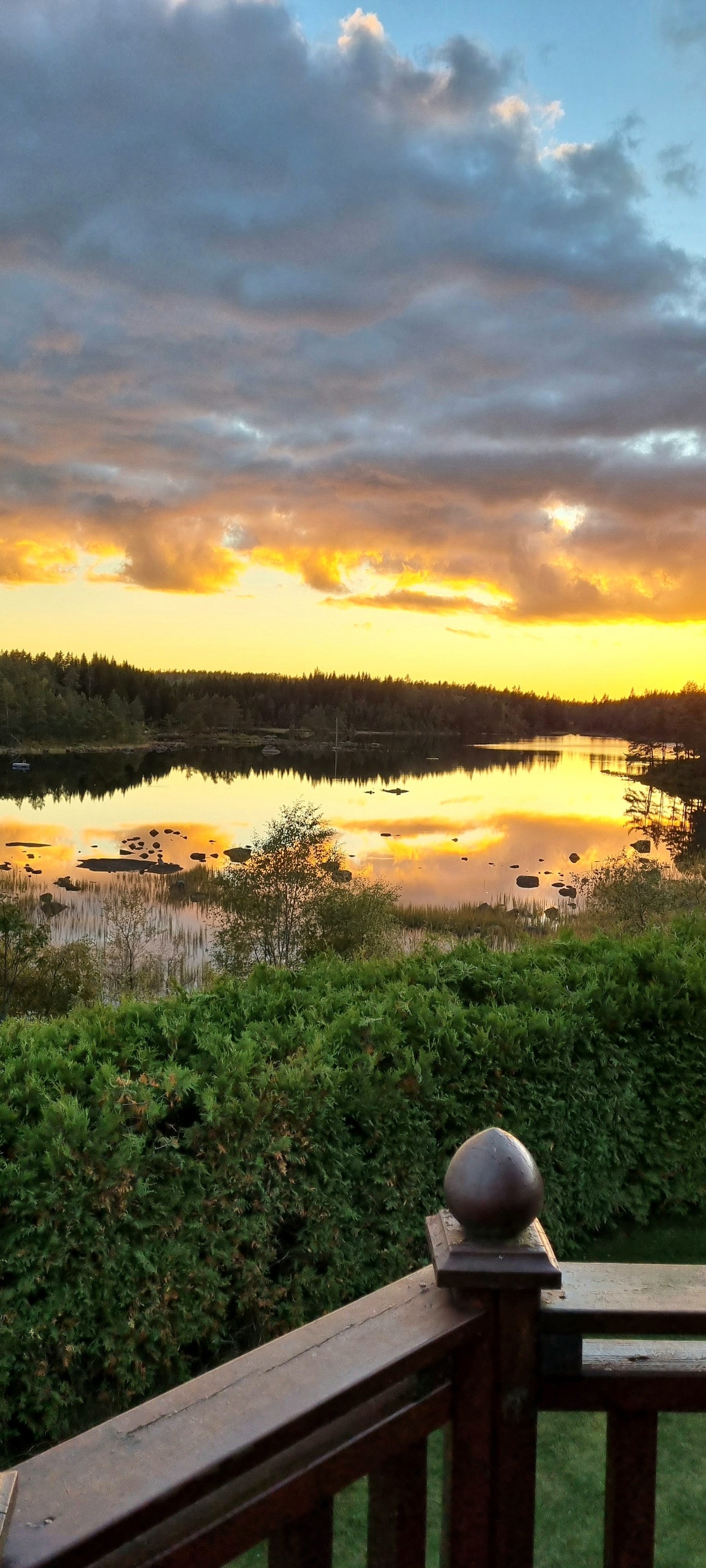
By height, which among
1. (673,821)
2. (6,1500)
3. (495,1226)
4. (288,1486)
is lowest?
(673,821)

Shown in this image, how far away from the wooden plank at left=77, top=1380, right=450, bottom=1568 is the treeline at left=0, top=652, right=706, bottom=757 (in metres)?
83.9

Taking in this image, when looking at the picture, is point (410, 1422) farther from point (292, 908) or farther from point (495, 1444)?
point (292, 908)

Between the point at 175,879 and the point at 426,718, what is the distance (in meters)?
126

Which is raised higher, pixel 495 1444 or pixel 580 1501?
pixel 495 1444

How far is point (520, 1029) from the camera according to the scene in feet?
17.2

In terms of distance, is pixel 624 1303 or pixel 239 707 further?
pixel 239 707

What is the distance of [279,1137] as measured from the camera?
4277 millimetres

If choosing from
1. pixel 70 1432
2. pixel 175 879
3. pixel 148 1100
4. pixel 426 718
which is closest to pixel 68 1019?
pixel 148 1100

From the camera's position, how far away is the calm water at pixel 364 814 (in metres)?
38.2

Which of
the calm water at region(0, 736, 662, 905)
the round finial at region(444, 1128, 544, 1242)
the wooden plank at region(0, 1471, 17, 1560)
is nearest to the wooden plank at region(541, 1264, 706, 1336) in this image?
the round finial at region(444, 1128, 544, 1242)

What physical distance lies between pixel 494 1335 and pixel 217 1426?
1.14ft

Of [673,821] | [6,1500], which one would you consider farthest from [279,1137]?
[673,821]

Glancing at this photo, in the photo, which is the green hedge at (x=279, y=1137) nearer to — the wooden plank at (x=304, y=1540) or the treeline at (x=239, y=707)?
the wooden plank at (x=304, y=1540)

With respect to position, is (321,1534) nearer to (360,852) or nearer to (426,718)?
(360,852)
